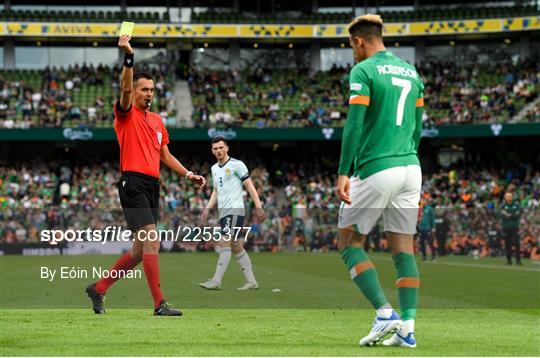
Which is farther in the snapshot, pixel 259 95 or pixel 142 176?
pixel 259 95

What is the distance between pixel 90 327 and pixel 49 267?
6375 mm

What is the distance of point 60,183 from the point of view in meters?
45.2

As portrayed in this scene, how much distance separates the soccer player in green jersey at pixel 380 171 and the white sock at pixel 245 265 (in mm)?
7293

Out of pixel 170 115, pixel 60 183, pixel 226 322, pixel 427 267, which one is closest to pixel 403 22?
pixel 170 115

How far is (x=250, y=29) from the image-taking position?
177 ft

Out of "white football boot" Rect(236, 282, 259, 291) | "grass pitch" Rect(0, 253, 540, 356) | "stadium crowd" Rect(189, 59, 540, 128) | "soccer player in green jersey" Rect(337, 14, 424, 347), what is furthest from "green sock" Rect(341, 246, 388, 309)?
"stadium crowd" Rect(189, 59, 540, 128)

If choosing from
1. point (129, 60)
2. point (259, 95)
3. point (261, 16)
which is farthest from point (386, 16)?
point (129, 60)

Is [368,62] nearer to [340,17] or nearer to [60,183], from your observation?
[60,183]

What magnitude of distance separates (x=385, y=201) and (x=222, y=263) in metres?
7.37

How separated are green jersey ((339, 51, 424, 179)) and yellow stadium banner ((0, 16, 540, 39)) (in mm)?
46288

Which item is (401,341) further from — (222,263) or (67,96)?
(67,96)

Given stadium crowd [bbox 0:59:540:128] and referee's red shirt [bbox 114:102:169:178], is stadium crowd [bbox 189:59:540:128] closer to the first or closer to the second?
stadium crowd [bbox 0:59:540:128]

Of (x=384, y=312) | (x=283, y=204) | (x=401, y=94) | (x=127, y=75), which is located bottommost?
(x=283, y=204)

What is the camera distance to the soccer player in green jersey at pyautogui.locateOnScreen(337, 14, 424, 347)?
7230 mm
